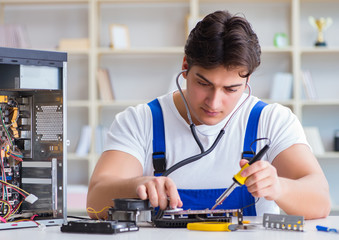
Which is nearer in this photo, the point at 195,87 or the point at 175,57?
the point at 195,87

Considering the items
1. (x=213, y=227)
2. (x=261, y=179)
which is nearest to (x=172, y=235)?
(x=213, y=227)

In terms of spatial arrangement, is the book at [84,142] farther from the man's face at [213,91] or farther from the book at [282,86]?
the man's face at [213,91]

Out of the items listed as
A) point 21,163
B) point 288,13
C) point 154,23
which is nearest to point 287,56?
point 288,13

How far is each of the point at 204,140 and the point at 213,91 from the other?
268 millimetres

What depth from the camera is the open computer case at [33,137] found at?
1411 millimetres

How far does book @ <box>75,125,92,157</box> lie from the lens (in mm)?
4277

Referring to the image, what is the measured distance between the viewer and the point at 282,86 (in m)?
4.23

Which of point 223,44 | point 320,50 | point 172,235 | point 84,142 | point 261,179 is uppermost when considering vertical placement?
point 320,50

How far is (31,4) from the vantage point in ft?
14.8

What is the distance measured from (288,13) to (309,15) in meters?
0.17

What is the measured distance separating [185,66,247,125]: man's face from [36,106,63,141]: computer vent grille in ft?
1.38

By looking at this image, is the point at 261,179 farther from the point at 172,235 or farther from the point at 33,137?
the point at 33,137

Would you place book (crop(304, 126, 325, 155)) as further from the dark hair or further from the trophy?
the dark hair

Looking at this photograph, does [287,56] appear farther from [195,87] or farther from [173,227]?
[173,227]
